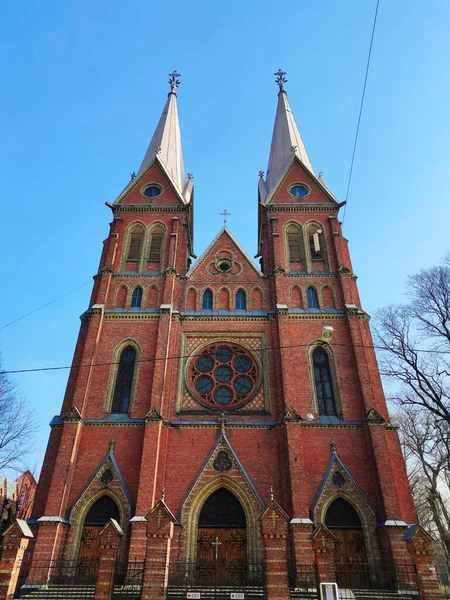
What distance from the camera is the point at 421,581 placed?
39.2 feet

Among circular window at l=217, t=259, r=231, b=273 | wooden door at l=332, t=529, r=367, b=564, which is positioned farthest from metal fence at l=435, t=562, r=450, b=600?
circular window at l=217, t=259, r=231, b=273

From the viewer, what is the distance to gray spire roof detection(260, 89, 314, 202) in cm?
2961

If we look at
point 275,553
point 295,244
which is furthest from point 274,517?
point 295,244

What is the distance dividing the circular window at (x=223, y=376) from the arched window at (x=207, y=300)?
7.71ft

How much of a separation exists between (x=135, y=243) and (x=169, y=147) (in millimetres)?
10569

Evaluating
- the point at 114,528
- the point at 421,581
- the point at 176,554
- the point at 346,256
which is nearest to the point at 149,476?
the point at 176,554

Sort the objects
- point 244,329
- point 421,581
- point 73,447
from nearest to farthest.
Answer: point 421,581 < point 73,447 < point 244,329

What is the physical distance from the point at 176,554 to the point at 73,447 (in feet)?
19.1

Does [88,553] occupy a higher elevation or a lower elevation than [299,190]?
lower

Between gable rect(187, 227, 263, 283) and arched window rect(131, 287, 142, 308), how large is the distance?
2.86m

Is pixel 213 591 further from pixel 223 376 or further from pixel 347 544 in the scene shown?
pixel 223 376

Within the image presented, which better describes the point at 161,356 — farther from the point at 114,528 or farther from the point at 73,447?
the point at 114,528

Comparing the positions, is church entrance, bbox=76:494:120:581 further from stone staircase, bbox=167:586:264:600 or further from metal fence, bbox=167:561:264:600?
stone staircase, bbox=167:586:264:600

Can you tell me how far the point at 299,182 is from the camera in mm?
27781
